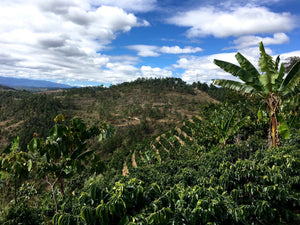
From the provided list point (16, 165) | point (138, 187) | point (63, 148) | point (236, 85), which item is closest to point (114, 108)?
point (236, 85)

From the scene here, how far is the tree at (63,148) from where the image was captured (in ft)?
10.7

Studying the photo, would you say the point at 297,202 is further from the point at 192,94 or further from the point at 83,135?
the point at 192,94

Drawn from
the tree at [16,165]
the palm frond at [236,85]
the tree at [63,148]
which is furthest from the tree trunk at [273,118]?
the tree at [16,165]

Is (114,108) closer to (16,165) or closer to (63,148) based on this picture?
(63,148)

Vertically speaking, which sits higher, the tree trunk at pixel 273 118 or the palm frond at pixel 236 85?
the palm frond at pixel 236 85

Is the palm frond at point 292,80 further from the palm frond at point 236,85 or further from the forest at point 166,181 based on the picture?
the palm frond at point 236,85

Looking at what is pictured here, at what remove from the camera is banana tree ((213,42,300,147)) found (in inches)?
249

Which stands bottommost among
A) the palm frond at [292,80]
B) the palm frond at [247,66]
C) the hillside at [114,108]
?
the hillside at [114,108]

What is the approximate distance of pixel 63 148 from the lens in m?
3.35

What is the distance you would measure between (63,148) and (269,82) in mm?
6772

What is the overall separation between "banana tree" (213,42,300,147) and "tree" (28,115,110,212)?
18.3 ft

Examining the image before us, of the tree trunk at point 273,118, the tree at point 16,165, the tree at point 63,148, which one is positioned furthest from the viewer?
the tree trunk at point 273,118

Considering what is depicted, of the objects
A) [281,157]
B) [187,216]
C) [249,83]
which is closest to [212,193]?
[187,216]

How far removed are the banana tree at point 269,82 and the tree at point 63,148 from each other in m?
5.59
